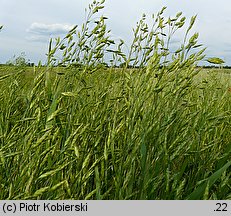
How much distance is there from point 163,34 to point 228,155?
73 cm

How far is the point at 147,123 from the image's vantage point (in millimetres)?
1309

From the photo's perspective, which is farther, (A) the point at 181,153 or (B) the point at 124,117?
(A) the point at 181,153

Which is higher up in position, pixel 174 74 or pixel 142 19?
pixel 142 19

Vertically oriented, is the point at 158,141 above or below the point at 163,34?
below

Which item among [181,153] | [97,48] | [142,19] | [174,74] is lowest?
[181,153]

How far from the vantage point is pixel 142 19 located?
5.74 ft

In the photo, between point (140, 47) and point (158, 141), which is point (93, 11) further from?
point (158, 141)

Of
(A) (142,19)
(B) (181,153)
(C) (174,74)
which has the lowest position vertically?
(B) (181,153)

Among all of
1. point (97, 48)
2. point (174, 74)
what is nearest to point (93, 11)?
point (97, 48)
